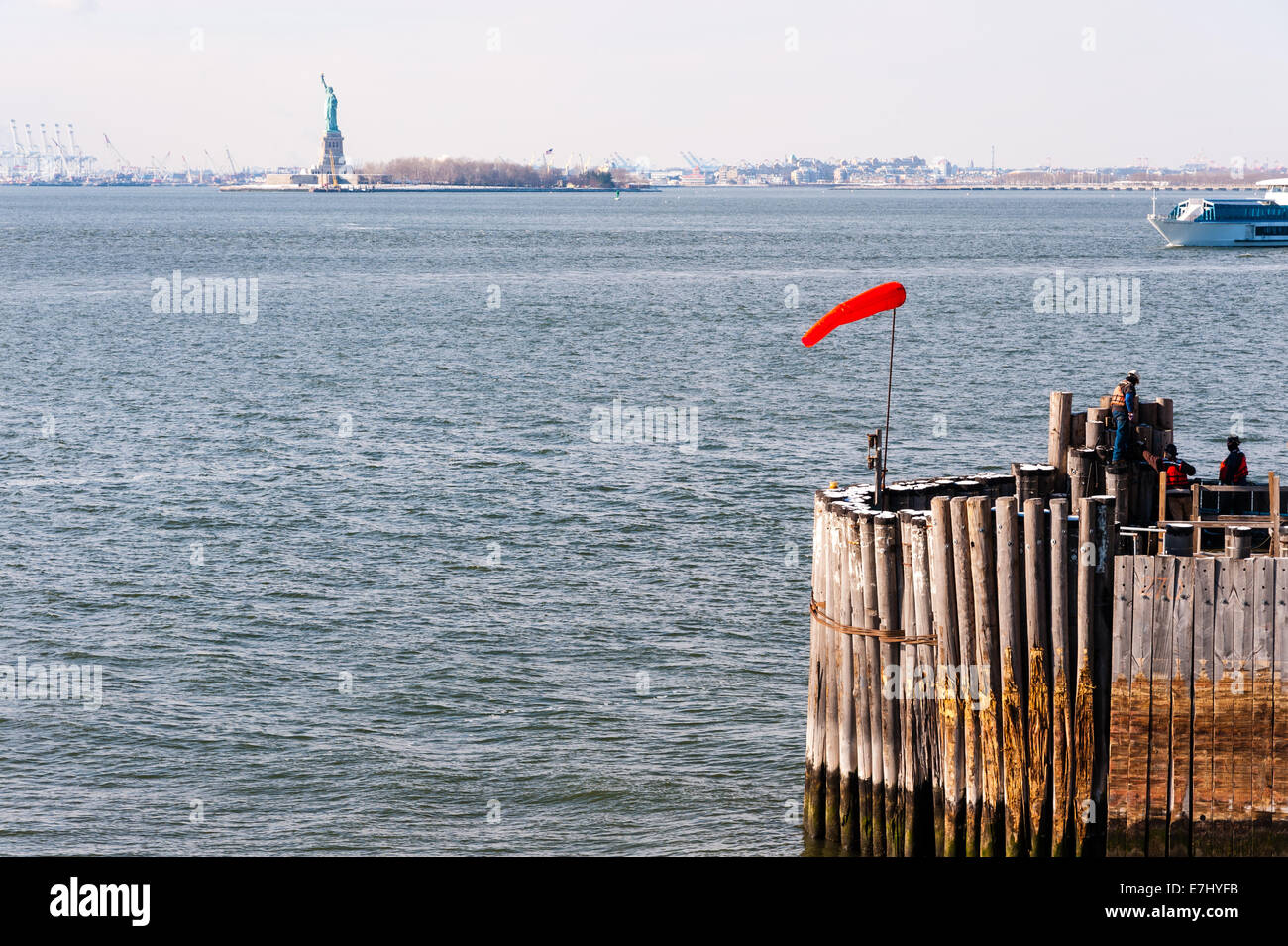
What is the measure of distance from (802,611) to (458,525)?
9308mm

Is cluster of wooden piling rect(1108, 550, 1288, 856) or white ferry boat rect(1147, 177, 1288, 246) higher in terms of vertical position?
white ferry boat rect(1147, 177, 1288, 246)

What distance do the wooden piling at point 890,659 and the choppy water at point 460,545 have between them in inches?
107

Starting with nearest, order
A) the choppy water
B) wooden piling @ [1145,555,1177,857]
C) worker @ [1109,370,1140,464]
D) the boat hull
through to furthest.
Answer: wooden piling @ [1145,555,1177,857] < worker @ [1109,370,1140,464] < the choppy water < the boat hull

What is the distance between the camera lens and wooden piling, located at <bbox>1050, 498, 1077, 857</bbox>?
41.9ft

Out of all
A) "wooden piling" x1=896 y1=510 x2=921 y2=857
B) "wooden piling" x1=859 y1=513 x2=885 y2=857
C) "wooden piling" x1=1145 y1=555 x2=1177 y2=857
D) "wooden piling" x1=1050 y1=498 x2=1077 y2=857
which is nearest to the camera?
"wooden piling" x1=1145 y1=555 x2=1177 y2=857

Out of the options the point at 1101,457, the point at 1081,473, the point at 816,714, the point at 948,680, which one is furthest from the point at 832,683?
the point at 1101,457

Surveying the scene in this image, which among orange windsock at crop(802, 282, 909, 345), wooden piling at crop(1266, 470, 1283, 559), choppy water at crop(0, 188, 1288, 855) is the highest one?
orange windsock at crop(802, 282, 909, 345)

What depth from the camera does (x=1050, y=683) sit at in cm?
Answer: 1307

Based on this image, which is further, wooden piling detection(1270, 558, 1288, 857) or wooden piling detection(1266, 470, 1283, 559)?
wooden piling detection(1266, 470, 1283, 559)

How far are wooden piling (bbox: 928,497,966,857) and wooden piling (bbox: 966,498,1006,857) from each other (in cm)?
19

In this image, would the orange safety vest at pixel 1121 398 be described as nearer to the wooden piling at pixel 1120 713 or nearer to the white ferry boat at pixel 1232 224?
the wooden piling at pixel 1120 713

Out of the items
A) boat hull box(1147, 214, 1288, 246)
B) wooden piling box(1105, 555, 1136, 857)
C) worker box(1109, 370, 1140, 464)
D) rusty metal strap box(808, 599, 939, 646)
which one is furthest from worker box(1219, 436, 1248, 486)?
boat hull box(1147, 214, 1288, 246)

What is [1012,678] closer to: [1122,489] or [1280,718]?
[1280,718]

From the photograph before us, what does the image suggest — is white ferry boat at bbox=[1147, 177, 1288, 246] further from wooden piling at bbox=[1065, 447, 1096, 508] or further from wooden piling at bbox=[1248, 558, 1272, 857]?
wooden piling at bbox=[1248, 558, 1272, 857]
